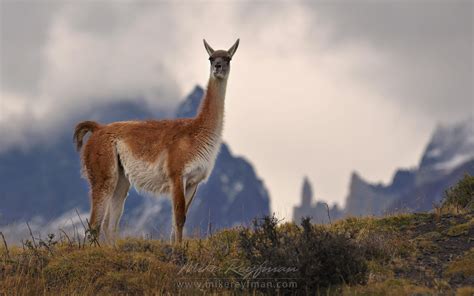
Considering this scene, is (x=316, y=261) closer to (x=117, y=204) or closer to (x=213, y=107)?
(x=213, y=107)

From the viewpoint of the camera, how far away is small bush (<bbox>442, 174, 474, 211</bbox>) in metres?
16.5

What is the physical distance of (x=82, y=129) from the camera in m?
16.1

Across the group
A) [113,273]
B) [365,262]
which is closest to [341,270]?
[365,262]

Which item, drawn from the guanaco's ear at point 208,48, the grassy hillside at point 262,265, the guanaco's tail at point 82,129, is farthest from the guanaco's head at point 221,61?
the grassy hillside at point 262,265

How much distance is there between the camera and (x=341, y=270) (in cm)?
1152

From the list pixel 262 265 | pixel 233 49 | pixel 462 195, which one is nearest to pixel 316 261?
pixel 262 265

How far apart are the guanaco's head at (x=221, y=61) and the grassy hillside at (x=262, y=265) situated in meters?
3.39

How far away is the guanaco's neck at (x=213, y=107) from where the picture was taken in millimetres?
15281

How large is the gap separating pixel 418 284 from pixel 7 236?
7557mm

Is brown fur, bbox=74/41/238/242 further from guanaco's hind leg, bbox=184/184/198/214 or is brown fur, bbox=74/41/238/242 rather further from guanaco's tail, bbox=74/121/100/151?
guanaco's tail, bbox=74/121/100/151

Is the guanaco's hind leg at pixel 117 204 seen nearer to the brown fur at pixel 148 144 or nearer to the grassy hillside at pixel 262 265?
the brown fur at pixel 148 144

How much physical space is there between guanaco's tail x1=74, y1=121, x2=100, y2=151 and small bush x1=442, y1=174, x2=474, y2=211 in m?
7.36

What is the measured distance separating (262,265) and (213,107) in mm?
4626

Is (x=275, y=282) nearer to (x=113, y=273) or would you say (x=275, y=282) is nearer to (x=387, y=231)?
(x=113, y=273)
